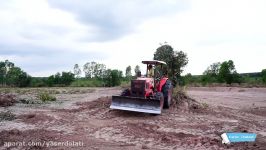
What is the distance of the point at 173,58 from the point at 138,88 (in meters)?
19.9

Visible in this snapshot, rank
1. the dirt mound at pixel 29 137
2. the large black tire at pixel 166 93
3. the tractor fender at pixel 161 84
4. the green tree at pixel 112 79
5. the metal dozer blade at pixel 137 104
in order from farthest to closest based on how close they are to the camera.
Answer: the green tree at pixel 112 79 → the tractor fender at pixel 161 84 → the large black tire at pixel 166 93 → the metal dozer blade at pixel 137 104 → the dirt mound at pixel 29 137

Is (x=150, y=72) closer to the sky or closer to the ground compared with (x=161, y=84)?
closer to the sky

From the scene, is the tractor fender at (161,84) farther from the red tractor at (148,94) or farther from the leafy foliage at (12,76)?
the leafy foliage at (12,76)

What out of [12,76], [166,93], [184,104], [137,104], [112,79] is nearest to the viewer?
[137,104]

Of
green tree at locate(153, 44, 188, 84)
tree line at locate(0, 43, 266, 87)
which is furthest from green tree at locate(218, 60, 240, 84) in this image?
green tree at locate(153, 44, 188, 84)

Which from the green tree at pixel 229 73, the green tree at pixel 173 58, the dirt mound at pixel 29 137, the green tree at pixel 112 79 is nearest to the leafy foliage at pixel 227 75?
the green tree at pixel 229 73

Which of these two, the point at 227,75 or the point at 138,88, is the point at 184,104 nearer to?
the point at 138,88

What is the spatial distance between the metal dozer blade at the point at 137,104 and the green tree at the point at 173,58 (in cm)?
2018

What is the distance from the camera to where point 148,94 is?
15414mm

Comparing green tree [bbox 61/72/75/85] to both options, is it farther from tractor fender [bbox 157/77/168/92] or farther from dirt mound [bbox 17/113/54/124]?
dirt mound [bbox 17/113/54/124]

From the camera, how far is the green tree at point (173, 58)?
113ft

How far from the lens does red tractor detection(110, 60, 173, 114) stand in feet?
46.0

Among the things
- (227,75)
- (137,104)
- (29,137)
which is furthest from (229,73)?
(29,137)

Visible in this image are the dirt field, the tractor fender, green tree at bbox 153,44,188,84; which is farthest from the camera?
green tree at bbox 153,44,188,84
